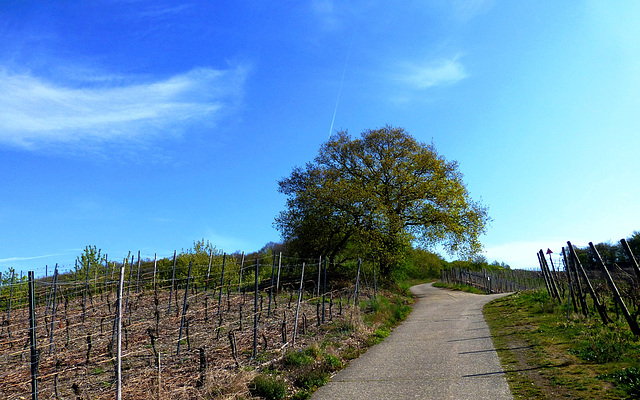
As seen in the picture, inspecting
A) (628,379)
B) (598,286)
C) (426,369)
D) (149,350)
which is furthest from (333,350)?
(598,286)

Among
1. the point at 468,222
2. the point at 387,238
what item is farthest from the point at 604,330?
the point at 468,222

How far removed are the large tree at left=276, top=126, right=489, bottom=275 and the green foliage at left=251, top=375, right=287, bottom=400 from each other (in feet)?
59.0

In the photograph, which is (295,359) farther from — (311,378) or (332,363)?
(311,378)

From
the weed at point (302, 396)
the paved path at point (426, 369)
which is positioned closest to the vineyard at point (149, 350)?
the weed at point (302, 396)

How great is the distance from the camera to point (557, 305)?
16.9 m

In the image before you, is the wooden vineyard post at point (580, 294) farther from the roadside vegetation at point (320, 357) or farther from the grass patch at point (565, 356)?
the roadside vegetation at point (320, 357)

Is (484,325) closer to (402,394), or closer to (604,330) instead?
(604,330)

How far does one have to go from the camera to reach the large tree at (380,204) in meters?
26.4

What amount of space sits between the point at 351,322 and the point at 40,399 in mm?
8578

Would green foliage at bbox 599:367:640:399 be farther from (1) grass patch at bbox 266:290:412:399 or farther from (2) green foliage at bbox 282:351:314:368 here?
(2) green foliage at bbox 282:351:314:368

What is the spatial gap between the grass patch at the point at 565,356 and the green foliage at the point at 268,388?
403cm

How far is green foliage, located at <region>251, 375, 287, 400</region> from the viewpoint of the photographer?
7652mm

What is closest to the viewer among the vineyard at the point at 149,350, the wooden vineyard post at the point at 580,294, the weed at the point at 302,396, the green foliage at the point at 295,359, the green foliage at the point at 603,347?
the vineyard at the point at 149,350

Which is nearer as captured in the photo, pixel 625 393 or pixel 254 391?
pixel 625 393
